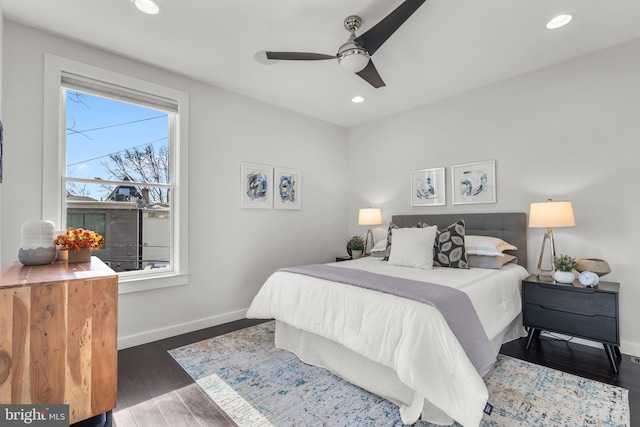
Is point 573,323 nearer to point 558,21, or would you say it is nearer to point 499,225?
point 499,225

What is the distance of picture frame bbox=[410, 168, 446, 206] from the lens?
390cm

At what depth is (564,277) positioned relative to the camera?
8.51 feet

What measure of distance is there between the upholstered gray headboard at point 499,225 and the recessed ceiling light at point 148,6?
3453mm

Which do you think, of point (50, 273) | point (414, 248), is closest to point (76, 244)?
point (50, 273)

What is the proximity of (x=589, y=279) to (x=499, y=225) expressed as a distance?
0.99 meters

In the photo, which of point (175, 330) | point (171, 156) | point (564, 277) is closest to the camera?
point (564, 277)

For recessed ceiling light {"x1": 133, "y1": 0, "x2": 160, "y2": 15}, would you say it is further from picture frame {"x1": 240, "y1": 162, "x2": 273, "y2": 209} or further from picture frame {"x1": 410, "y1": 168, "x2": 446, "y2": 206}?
picture frame {"x1": 410, "y1": 168, "x2": 446, "y2": 206}

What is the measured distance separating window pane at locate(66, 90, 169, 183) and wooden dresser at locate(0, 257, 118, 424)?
1451 mm

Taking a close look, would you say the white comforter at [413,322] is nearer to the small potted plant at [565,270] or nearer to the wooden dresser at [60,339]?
the small potted plant at [565,270]

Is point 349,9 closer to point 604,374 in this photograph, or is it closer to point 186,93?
point 186,93

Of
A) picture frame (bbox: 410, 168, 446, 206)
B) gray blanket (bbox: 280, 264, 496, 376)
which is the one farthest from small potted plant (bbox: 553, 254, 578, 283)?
picture frame (bbox: 410, 168, 446, 206)

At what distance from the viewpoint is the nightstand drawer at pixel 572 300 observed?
2357mm

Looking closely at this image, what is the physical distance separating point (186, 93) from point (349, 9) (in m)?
1.96

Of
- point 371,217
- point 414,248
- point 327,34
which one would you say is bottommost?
point 414,248
